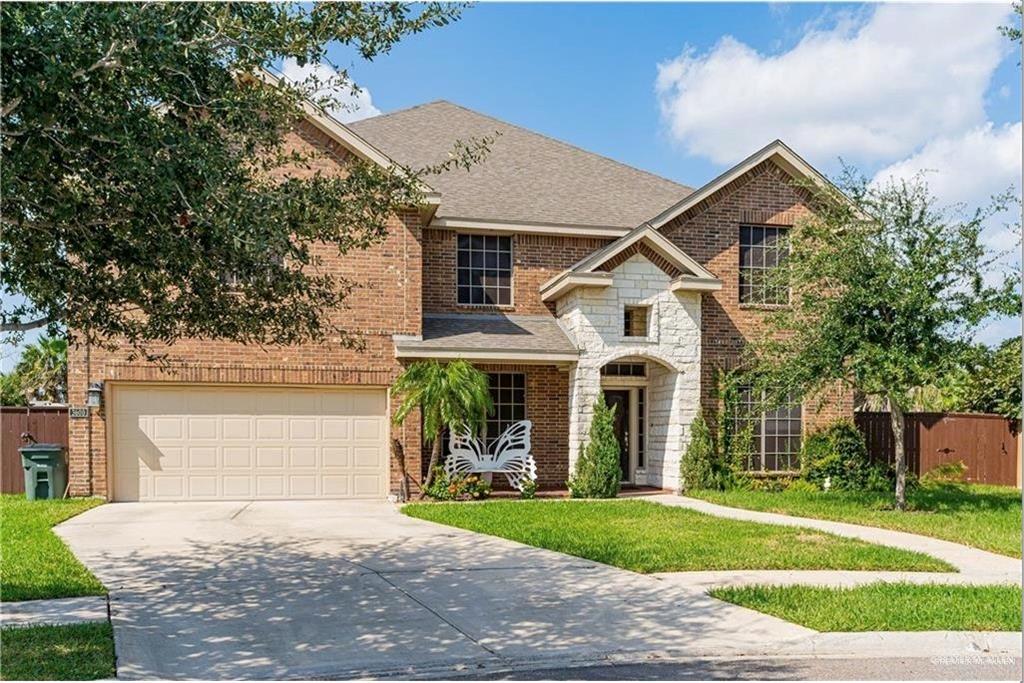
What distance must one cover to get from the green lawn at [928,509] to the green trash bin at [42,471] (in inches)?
459

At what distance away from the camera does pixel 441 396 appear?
15.9 metres

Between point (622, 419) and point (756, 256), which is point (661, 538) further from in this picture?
point (756, 256)

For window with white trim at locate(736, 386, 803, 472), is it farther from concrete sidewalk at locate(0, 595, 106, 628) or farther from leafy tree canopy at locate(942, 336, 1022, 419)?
concrete sidewalk at locate(0, 595, 106, 628)

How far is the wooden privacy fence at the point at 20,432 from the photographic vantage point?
17.5 meters

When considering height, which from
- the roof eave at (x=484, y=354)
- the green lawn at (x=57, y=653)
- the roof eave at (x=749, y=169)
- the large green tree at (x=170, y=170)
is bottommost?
the green lawn at (x=57, y=653)

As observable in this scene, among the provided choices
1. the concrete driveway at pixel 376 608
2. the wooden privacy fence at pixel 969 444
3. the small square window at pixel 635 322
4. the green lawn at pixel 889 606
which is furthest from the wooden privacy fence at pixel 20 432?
the wooden privacy fence at pixel 969 444

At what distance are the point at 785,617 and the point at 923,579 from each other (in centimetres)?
259

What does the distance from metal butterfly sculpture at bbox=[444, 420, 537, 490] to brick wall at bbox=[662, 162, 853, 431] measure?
13.1 ft

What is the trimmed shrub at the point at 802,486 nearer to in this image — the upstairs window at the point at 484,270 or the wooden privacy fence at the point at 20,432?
the upstairs window at the point at 484,270

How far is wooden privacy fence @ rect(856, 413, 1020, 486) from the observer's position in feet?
70.2

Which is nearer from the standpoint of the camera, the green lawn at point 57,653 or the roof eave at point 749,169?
the green lawn at point 57,653

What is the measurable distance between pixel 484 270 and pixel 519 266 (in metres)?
0.73

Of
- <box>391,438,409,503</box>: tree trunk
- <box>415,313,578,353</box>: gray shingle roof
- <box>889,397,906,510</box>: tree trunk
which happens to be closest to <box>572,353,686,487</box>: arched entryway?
<box>415,313,578,353</box>: gray shingle roof

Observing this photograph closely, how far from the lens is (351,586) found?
882 centimetres
